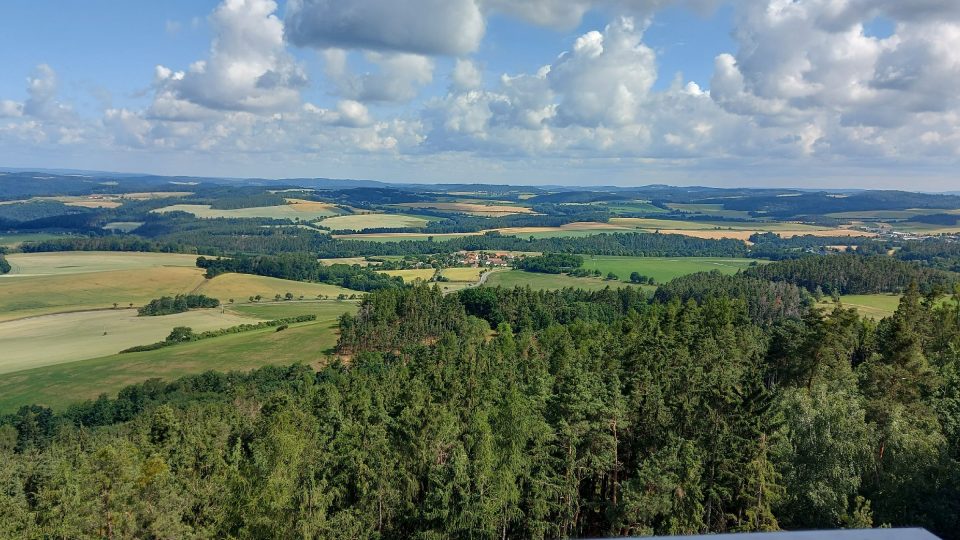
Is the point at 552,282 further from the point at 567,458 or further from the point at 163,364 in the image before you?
the point at 567,458

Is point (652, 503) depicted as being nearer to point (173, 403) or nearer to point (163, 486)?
point (163, 486)

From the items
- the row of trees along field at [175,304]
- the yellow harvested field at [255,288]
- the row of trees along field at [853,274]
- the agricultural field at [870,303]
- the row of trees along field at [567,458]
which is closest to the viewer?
the row of trees along field at [567,458]

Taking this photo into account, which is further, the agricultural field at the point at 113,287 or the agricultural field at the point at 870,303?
the agricultural field at the point at 113,287

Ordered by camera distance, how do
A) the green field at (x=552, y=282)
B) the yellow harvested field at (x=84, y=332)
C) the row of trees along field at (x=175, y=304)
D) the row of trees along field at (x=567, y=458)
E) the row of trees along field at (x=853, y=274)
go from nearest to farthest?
the row of trees along field at (x=567, y=458) < the yellow harvested field at (x=84, y=332) < the row of trees along field at (x=175, y=304) < the row of trees along field at (x=853, y=274) < the green field at (x=552, y=282)

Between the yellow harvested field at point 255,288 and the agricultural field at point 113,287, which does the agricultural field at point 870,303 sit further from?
the agricultural field at point 113,287

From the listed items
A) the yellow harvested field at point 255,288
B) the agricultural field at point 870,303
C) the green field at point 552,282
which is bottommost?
the yellow harvested field at point 255,288

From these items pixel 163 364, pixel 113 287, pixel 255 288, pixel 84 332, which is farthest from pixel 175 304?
pixel 163 364

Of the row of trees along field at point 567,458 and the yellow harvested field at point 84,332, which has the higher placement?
the row of trees along field at point 567,458

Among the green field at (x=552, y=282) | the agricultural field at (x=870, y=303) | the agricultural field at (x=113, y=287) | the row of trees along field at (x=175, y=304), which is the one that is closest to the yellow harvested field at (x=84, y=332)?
the row of trees along field at (x=175, y=304)
